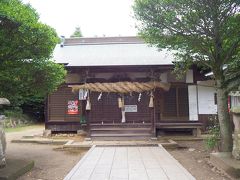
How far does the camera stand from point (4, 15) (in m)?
8.59

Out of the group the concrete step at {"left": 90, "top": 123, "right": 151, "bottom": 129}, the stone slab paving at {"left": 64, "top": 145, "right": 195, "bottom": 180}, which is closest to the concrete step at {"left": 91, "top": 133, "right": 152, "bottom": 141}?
the concrete step at {"left": 90, "top": 123, "right": 151, "bottom": 129}

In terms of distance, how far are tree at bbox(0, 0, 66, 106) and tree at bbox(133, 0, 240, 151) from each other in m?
→ 3.34

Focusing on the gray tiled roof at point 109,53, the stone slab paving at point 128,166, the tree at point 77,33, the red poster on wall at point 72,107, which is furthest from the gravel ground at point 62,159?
the tree at point 77,33

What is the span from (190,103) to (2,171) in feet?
38.7

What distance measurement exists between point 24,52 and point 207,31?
5674mm

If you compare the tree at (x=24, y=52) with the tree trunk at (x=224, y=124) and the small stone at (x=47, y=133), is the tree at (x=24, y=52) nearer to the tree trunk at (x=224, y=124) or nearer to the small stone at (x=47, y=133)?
the tree trunk at (x=224, y=124)

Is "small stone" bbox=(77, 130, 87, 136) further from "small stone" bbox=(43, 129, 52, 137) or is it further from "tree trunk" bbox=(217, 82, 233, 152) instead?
"tree trunk" bbox=(217, 82, 233, 152)

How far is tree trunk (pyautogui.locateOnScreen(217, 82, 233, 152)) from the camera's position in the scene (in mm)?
10164

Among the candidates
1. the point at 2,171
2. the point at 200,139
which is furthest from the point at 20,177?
the point at 200,139

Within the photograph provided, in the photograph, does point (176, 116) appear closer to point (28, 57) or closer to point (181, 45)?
point (181, 45)

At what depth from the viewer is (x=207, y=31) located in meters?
10.0

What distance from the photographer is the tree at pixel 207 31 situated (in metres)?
9.67

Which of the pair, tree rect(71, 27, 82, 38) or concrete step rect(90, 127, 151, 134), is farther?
tree rect(71, 27, 82, 38)

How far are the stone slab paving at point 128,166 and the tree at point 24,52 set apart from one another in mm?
3162
